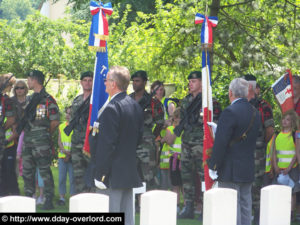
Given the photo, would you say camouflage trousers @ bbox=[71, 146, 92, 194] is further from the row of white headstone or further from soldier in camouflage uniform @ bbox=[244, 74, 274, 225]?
the row of white headstone

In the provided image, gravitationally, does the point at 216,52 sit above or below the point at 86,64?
below

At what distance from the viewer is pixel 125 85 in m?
5.84

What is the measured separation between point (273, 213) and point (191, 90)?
408cm

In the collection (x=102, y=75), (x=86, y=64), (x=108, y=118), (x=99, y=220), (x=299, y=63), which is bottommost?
(x=99, y=220)

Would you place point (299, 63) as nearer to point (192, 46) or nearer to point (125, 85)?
point (192, 46)

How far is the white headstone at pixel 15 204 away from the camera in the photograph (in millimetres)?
3656

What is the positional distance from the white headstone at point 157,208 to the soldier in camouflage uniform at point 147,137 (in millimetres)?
4644

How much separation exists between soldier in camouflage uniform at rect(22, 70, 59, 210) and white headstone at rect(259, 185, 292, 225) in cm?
497

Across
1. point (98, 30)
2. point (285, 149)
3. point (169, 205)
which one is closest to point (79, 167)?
point (98, 30)

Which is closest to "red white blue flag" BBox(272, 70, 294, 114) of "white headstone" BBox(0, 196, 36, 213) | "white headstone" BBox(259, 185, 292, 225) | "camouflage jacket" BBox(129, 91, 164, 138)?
"camouflage jacket" BBox(129, 91, 164, 138)

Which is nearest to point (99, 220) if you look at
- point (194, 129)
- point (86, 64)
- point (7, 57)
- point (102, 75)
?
point (102, 75)

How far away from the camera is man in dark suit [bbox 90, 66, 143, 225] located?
559cm

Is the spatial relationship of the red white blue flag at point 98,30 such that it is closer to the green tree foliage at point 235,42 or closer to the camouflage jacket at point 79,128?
the camouflage jacket at point 79,128

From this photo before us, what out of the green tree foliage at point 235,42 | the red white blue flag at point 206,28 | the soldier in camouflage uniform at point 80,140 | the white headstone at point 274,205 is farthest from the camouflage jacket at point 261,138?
the white headstone at point 274,205
